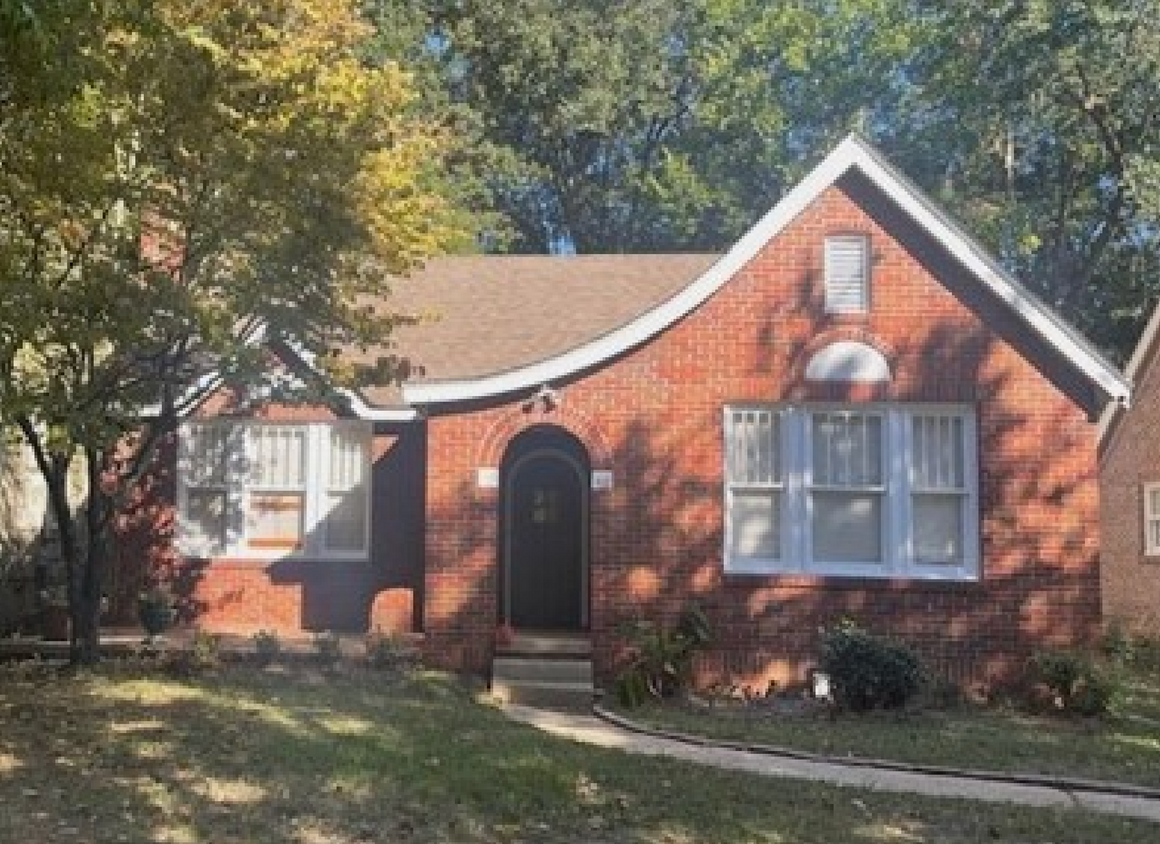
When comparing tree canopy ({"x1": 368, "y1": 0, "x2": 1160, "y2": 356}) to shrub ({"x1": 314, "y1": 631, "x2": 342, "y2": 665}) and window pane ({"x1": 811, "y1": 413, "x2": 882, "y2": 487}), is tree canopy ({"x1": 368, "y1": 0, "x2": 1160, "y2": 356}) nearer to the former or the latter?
window pane ({"x1": 811, "y1": 413, "x2": 882, "y2": 487})

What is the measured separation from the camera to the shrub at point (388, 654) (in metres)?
14.0

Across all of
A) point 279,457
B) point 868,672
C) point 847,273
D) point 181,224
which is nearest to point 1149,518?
point 847,273

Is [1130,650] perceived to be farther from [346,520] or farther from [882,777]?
[346,520]

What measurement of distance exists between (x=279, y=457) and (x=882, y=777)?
31.9ft

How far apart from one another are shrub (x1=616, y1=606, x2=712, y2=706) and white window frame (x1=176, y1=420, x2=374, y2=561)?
14.6 ft

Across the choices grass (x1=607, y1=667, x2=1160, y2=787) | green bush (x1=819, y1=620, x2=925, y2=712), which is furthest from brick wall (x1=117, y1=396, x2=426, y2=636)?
green bush (x1=819, y1=620, x2=925, y2=712)

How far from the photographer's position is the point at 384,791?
8.20m

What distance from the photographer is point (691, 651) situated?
13.8 m

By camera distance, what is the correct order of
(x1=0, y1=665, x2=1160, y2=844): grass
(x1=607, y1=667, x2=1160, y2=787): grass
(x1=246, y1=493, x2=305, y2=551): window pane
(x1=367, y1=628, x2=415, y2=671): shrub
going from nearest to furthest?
(x1=0, y1=665, x2=1160, y2=844): grass
(x1=607, y1=667, x2=1160, y2=787): grass
(x1=367, y1=628, x2=415, y2=671): shrub
(x1=246, y1=493, x2=305, y2=551): window pane

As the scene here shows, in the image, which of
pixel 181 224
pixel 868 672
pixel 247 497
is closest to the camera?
pixel 181 224

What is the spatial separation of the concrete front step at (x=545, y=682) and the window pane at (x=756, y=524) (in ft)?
7.41

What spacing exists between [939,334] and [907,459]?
58.6 inches

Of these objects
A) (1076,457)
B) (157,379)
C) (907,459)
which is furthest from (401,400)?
(1076,457)

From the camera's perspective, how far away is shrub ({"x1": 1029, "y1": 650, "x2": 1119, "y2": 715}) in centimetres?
1306
